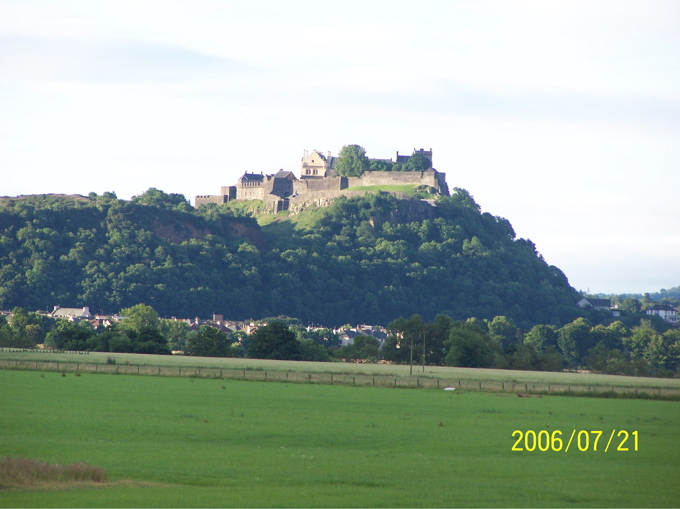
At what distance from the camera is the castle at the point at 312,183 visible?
6806 inches

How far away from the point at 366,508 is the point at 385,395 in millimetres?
→ 25787

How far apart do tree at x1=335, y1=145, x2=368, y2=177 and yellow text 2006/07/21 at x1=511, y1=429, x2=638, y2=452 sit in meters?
146

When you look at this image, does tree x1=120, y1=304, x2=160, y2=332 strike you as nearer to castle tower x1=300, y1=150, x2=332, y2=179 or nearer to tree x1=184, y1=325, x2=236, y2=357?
tree x1=184, y1=325, x2=236, y2=357

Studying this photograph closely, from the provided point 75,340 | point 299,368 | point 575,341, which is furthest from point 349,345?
point 575,341

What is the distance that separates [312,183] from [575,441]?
14811 centimetres

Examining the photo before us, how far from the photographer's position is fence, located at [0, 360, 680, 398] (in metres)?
52.1

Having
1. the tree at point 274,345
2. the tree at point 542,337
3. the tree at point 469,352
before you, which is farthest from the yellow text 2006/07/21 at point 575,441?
the tree at point 542,337

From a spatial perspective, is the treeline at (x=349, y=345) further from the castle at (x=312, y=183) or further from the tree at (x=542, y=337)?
the castle at (x=312, y=183)

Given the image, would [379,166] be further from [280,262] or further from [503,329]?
[503,329]

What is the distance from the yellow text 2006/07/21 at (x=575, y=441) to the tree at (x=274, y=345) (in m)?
48.7

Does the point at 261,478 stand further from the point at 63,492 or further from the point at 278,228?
the point at 278,228

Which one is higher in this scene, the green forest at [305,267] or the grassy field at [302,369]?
the green forest at [305,267]

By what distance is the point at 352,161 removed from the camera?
177250mm

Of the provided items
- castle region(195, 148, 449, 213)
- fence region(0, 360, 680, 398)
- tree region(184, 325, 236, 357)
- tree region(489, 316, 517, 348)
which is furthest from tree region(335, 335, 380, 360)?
castle region(195, 148, 449, 213)
